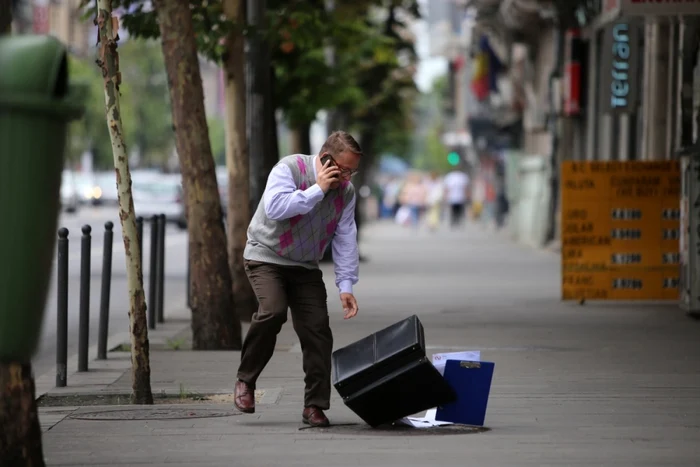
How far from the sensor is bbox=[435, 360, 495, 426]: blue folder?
8.48m

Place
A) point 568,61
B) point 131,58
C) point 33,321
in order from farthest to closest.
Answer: point 131,58 < point 568,61 < point 33,321

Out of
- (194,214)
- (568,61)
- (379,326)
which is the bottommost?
(379,326)

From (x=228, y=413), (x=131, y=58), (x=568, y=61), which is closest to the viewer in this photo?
(x=228, y=413)

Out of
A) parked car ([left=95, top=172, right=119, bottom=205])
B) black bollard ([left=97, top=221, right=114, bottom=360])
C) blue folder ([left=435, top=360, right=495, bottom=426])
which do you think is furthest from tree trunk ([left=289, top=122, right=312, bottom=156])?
parked car ([left=95, top=172, right=119, bottom=205])

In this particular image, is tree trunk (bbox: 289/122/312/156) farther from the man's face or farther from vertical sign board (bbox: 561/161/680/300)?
the man's face

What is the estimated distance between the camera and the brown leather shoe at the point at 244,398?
887 centimetres

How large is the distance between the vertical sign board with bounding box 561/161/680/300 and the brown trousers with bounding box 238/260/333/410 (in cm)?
896

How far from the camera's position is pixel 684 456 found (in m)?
7.55

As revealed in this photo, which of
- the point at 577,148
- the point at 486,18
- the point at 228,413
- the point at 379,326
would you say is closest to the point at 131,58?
the point at 486,18

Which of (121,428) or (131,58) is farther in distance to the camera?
(131,58)

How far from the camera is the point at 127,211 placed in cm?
965

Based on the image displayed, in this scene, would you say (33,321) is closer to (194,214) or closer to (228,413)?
(228,413)

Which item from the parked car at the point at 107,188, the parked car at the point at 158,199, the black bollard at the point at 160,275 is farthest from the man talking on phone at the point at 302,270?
the parked car at the point at 107,188

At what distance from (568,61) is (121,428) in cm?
2454
